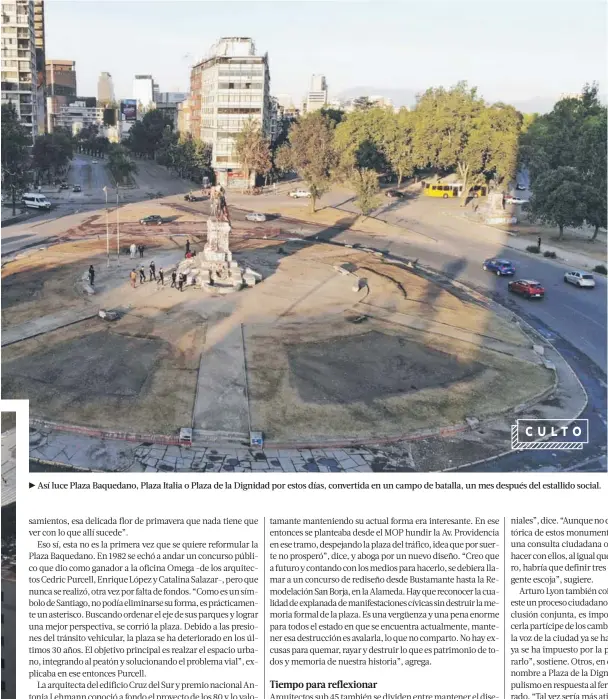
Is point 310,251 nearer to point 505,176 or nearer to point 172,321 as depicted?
point 172,321

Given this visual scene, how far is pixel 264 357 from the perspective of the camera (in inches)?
1161

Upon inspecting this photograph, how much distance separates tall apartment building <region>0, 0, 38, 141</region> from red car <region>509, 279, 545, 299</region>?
9782 cm

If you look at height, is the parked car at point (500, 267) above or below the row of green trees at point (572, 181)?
below

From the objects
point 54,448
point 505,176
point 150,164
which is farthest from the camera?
point 150,164

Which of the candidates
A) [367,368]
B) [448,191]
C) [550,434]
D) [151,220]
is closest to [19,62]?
[151,220]

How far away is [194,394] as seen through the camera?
2597cm

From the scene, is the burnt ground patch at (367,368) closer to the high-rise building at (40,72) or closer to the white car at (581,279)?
the white car at (581,279)

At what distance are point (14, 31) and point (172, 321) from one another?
10165 cm

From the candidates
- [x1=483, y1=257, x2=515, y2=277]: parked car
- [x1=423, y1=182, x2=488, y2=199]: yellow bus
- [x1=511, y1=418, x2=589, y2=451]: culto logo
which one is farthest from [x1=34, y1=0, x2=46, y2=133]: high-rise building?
[x1=511, y1=418, x2=589, y2=451]: culto logo

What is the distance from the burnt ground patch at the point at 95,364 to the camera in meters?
26.5

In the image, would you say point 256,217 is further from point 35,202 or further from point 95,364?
point 95,364

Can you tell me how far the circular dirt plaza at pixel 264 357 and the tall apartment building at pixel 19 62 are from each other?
8305 cm

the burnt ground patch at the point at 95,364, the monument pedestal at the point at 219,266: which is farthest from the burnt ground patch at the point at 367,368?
the monument pedestal at the point at 219,266

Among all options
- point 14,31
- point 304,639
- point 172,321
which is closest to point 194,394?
point 172,321
